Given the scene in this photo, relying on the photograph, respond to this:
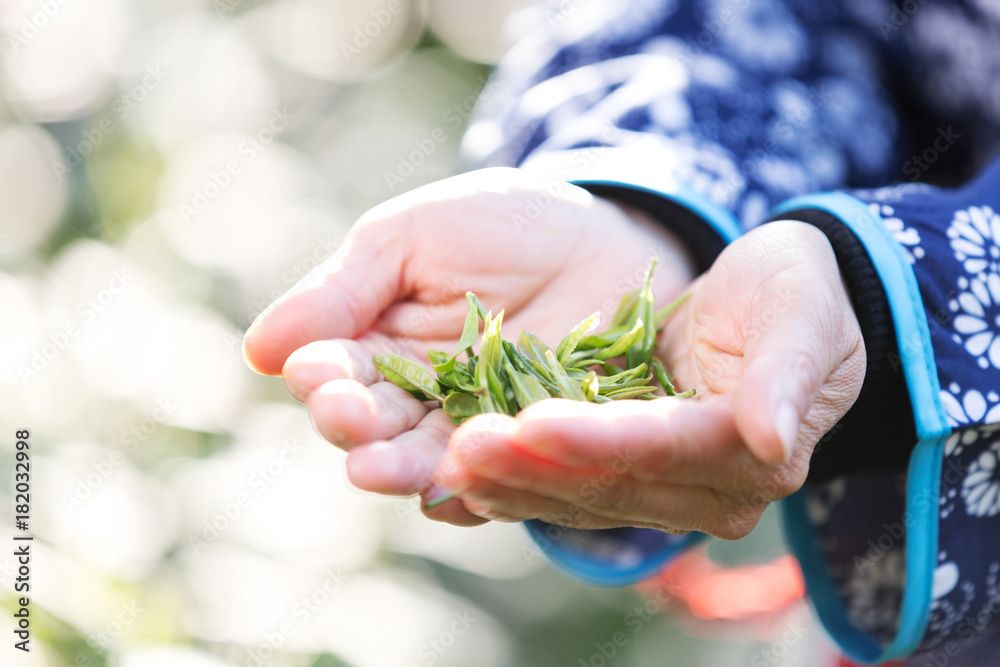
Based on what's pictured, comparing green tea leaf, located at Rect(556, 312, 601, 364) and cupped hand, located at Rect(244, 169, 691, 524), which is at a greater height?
cupped hand, located at Rect(244, 169, 691, 524)

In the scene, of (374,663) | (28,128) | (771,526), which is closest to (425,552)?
(374,663)

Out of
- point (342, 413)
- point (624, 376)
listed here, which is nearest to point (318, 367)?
point (342, 413)

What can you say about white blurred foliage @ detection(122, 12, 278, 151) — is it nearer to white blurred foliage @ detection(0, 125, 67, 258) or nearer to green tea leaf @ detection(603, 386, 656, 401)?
white blurred foliage @ detection(0, 125, 67, 258)

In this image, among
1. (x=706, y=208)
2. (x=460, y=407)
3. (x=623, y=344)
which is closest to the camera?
(x=460, y=407)

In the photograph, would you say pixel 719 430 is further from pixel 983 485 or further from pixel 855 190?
pixel 855 190

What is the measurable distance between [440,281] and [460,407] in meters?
0.37

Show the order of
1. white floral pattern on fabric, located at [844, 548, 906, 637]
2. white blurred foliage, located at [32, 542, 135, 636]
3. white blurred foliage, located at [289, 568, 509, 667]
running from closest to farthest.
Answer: white floral pattern on fabric, located at [844, 548, 906, 637] < white blurred foliage, located at [32, 542, 135, 636] < white blurred foliage, located at [289, 568, 509, 667]

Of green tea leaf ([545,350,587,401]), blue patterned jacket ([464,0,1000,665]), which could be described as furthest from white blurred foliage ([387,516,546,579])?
green tea leaf ([545,350,587,401])

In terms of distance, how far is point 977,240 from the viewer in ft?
4.20

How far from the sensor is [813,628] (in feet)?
6.82

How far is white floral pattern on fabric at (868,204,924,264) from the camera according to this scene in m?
1.23

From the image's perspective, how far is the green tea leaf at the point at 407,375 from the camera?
131 centimetres

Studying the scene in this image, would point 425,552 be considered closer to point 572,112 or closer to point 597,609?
point 597,609

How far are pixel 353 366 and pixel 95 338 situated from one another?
53.0 inches
